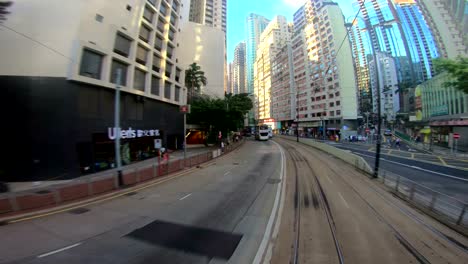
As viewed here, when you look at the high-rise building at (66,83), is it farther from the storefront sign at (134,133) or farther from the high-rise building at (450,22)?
the high-rise building at (450,22)

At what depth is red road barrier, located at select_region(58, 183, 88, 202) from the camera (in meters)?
10.4

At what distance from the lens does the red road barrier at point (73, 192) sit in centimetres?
1045

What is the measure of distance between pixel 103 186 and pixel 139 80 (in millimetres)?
18244


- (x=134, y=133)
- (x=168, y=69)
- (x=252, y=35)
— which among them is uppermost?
(x=252, y=35)

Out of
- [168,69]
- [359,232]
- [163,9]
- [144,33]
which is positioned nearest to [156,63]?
[168,69]

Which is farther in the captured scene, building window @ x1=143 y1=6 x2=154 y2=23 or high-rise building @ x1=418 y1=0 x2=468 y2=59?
building window @ x1=143 y1=6 x2=154 y2=23

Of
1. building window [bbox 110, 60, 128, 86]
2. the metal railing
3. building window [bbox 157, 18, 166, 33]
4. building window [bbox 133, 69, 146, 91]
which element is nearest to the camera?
the metal railing

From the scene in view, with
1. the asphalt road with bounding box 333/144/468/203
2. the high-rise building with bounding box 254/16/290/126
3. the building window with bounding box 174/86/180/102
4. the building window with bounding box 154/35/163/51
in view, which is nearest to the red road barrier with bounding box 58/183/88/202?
the asphalt road with bounding box 333/144/468/203

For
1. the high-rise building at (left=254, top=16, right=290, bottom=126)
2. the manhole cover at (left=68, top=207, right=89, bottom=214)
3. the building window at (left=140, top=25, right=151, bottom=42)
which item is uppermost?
the high-rise building at (left=254, top=16, right=290, bottom=126)

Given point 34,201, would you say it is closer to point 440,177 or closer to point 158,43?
point 440,177

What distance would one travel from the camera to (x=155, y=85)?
3112 cm

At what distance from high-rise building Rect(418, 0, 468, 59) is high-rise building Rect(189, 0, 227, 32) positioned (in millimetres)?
88024

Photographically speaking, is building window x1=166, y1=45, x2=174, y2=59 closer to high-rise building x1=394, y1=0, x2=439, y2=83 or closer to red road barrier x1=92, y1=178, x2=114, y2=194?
red road barrier x1=92, y1=178, x2=114, y2=194

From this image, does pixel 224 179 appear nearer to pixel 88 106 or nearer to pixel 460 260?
pixel 460 260
